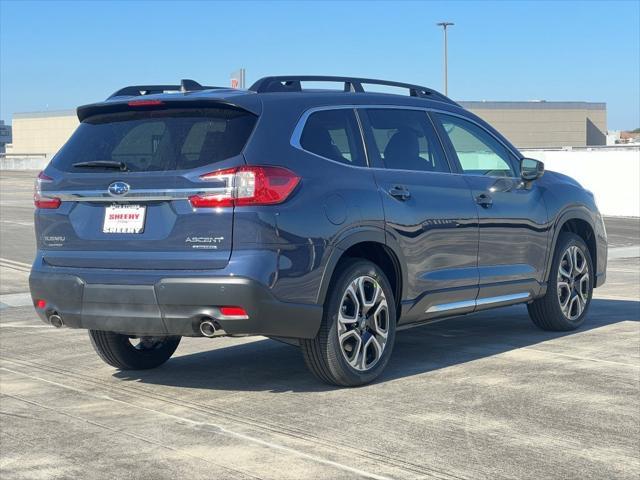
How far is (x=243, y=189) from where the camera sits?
245 inches

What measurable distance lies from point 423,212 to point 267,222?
4.92 feet

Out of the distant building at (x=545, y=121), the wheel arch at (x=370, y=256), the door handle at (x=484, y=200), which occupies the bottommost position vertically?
the wheel arch at (x=370, y=256)

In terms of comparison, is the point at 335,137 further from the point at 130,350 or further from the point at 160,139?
the point at 130,350

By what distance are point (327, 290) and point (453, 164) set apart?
67.7 inches

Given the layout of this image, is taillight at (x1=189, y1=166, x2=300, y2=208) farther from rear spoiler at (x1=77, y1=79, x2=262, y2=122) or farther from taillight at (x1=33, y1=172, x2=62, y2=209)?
taillight at (x1=33, y1=172, x2=62, y2=209)

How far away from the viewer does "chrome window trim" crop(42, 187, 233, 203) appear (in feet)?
20.5

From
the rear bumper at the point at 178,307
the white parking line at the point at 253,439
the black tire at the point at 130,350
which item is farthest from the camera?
the black tire at the point at 130,350

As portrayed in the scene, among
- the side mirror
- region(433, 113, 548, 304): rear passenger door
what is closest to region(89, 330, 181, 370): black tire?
region(433, 113, 548, 304): rear passenger door

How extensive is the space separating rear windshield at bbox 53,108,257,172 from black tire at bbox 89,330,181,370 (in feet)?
4.16

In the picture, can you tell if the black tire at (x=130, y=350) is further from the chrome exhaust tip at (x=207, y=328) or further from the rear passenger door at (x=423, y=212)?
the rear passenger door at (x=423, y=212)

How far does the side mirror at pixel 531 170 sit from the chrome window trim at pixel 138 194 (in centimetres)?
302

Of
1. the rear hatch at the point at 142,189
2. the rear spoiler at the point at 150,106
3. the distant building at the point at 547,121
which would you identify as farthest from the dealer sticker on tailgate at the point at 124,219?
the distant building at the point at 547,121

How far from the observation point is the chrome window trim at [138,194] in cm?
625

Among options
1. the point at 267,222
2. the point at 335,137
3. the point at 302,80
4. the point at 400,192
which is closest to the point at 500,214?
the point at 400,192
